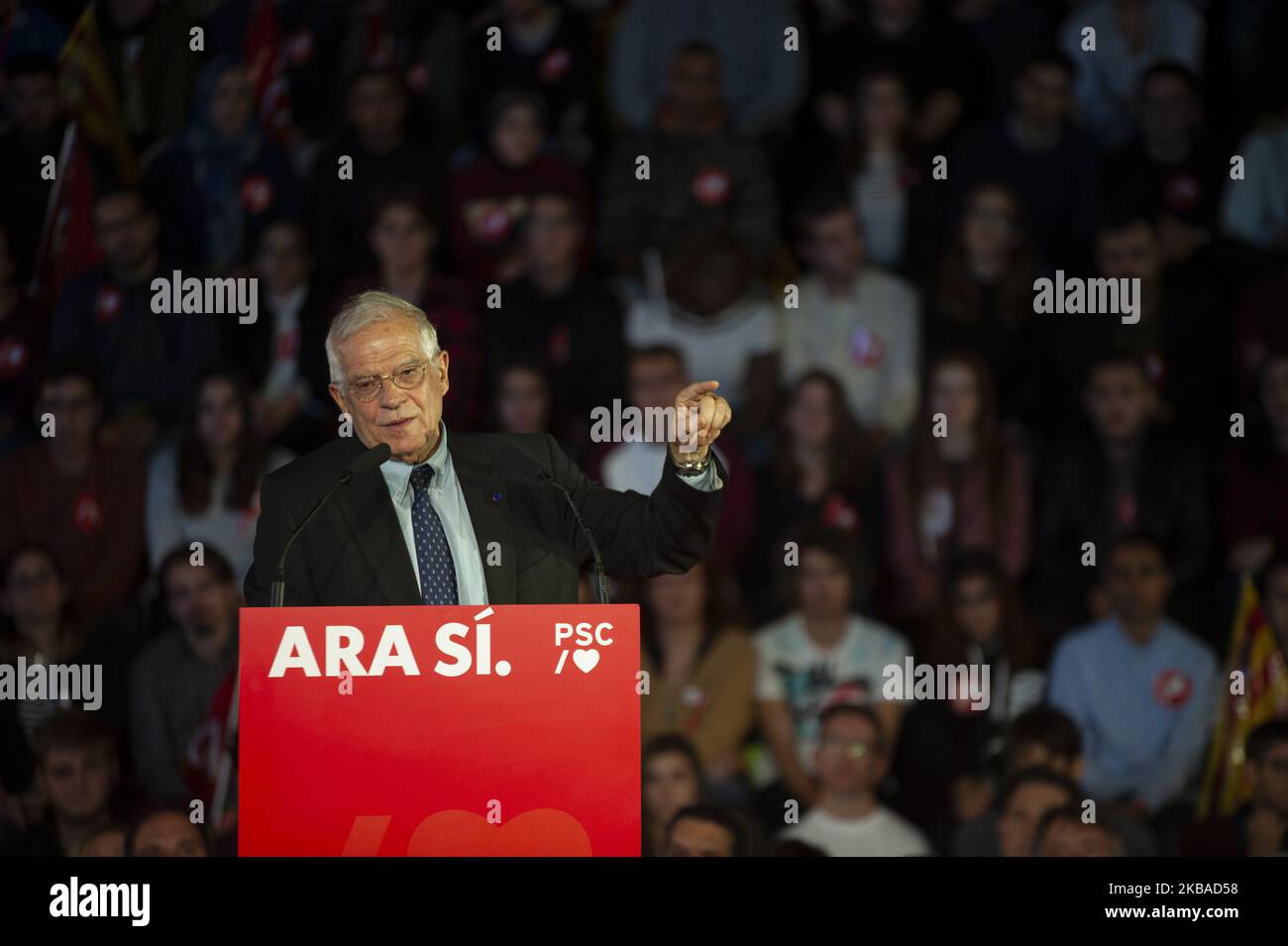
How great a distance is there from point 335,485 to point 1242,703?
134 inches

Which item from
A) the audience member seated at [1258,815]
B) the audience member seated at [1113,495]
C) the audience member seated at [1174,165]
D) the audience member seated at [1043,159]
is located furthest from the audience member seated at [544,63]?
the audience member seated at [1258,815]

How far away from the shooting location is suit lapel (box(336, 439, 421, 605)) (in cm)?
244

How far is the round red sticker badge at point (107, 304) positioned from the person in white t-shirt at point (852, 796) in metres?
2.43

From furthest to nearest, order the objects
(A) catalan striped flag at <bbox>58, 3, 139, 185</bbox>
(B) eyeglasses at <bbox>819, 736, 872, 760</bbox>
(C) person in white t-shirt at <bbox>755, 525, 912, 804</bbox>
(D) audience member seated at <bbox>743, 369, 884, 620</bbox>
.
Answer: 1. (A) catalan striped flag at <bbox>58, 3, 139, 185</bbox>
2. (D) audience member seated at <bbox>743, 369, 884, 620</bbox>
3. (C) person in white t-shirt at <bbox>755, 525, 912, 804</bbox>
4. (B) eyeglasses at <bbox>819, 736, 872, 760</bbox>

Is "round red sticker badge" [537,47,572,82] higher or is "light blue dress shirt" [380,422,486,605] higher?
"round red sticker badge" [537,47,572,82]

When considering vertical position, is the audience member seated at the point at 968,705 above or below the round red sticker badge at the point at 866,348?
below

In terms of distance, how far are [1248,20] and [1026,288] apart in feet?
4.13

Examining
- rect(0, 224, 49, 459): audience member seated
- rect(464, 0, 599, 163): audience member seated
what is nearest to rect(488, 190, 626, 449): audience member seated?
Result: rect(464, 0, 599, 163): audience member seated

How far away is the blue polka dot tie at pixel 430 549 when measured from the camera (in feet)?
8.05

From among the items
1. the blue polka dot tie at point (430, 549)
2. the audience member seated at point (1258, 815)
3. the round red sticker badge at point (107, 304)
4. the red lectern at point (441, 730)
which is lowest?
the audience member seated at point (1258, 815)

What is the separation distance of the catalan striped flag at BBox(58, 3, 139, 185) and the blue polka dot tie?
148 inches

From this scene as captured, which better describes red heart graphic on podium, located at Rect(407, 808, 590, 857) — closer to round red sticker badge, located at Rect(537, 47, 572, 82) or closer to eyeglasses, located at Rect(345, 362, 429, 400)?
eyeglasses, located at Rect(345, 362, 429, 400)

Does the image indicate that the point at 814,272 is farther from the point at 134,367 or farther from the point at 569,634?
the point at 569,634

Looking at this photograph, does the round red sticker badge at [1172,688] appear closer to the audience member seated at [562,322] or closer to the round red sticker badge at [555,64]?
the audience member seated at [562,322]
